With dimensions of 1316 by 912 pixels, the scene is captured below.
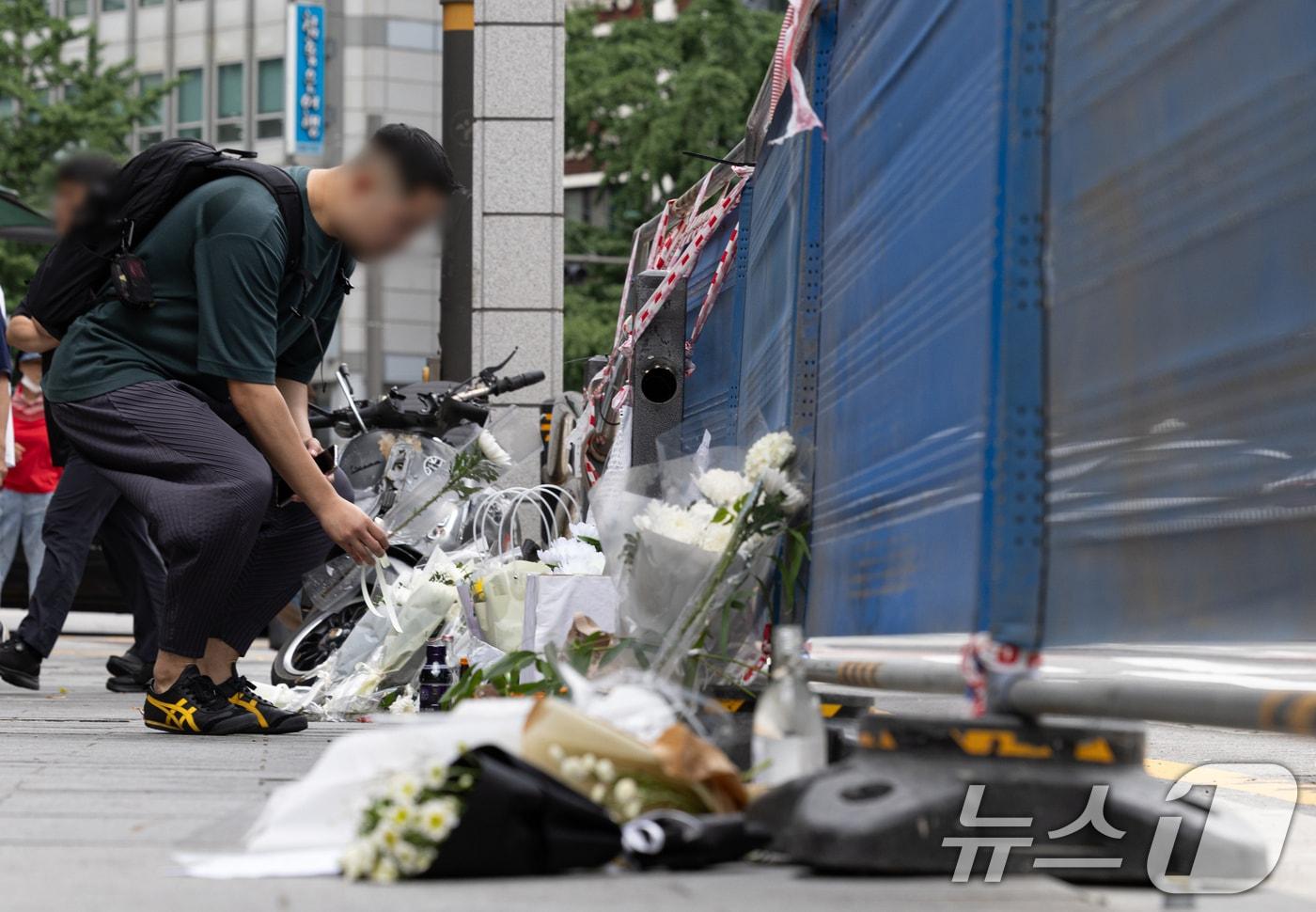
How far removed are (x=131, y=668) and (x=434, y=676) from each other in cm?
268

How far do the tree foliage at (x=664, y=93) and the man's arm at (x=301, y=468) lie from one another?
25532 millimetres

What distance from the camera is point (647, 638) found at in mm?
4445

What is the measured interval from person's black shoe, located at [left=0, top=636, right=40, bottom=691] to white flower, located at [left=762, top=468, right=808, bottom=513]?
15.6ft

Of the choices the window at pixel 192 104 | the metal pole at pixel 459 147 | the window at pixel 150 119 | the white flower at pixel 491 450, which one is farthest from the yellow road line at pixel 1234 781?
the window at pixel 192 104

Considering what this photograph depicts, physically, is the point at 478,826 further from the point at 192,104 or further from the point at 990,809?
the point at 192,104

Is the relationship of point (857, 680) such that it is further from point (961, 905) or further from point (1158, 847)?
point (961, 905)

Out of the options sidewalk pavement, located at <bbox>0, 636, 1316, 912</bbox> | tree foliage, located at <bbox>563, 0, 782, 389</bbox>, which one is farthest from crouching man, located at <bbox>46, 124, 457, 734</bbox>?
tree foliage, located at <bbox>563, 0, 782, 389</bbox>

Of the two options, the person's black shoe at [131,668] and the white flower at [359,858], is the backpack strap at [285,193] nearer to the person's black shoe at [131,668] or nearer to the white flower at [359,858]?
the white flower at [359,858]

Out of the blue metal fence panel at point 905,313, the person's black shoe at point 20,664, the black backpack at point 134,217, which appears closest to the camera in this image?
the blue metal fence panel at point 905,313

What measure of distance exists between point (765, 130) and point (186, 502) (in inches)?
77.6

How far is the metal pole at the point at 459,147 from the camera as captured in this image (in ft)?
38.3

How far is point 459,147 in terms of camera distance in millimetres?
11773

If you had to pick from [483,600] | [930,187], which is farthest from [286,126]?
[930,187]

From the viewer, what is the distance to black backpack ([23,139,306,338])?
5.49 metres
